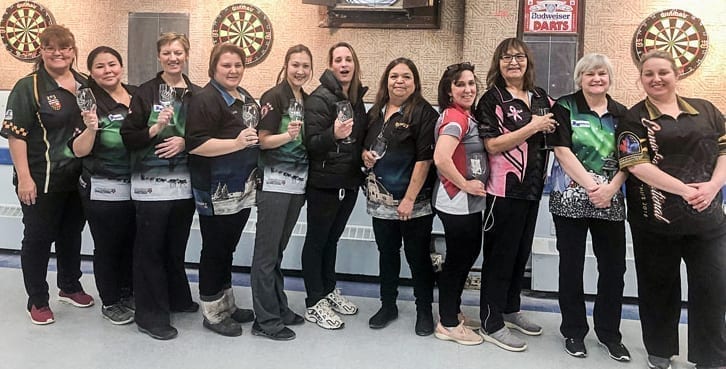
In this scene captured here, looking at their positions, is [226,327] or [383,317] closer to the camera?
[226,327]

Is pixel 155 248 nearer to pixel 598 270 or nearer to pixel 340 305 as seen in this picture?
pixel 340 305

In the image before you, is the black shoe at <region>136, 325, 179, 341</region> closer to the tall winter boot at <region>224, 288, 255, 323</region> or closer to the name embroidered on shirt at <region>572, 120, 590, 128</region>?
the tall winter boot at <region>224, 288, 255, 323</region>

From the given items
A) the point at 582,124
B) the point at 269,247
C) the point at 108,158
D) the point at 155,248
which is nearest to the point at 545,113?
the point at 582,124

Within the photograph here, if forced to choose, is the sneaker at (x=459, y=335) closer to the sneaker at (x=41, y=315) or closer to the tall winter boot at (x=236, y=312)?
the tall winter boot at (x=236, y=312)

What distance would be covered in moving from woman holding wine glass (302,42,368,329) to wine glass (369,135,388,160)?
137 mm

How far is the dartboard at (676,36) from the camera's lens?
12.5ft

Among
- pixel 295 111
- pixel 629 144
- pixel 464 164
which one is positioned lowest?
pixel 464 164

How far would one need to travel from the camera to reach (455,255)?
2.75 meters

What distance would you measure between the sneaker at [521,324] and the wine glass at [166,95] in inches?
79.4

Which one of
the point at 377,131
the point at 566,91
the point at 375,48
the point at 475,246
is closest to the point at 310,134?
the point at 377,131

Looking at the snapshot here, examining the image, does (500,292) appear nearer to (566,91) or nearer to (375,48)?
(566,91)

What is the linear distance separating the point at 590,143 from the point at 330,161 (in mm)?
1212

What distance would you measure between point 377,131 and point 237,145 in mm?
688

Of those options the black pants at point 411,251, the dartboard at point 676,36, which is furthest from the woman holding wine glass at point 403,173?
the dartboard at point 676,36
